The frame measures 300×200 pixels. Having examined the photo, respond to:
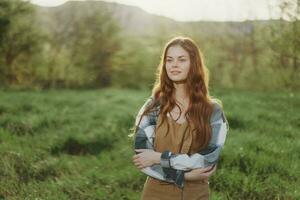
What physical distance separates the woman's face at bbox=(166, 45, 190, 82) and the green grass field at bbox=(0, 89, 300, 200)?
8.53 feet

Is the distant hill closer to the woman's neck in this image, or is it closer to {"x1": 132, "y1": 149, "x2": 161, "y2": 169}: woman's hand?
the woman's neck

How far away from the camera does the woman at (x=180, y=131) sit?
142 inches

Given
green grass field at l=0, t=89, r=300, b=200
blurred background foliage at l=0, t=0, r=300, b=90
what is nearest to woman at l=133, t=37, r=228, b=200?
green grass field at l=0, t=89, r=300, b=200

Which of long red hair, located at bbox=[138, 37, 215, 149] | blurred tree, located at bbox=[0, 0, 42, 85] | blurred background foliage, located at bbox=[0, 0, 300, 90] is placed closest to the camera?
long red hair, located at bbox=[138, 37, 215, 149]

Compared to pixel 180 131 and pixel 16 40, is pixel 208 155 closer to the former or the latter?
pixel 180 131

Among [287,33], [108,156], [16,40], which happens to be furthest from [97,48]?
[108,156]

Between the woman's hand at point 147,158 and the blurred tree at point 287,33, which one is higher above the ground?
the blurred tree at point 287,33

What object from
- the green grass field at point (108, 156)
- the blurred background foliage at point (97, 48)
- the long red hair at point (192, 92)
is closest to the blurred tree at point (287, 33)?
the green grass field at point (108, 156)

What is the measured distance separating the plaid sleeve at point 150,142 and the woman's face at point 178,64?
0.96 ft

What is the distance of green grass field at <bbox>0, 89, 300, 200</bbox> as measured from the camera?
21.7ft

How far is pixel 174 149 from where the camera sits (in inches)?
146

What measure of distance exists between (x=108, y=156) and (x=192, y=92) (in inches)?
182

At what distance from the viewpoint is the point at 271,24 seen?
1750 cm

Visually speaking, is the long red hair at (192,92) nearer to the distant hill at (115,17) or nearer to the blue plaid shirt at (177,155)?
the blue plaid shirt at (177,155)
